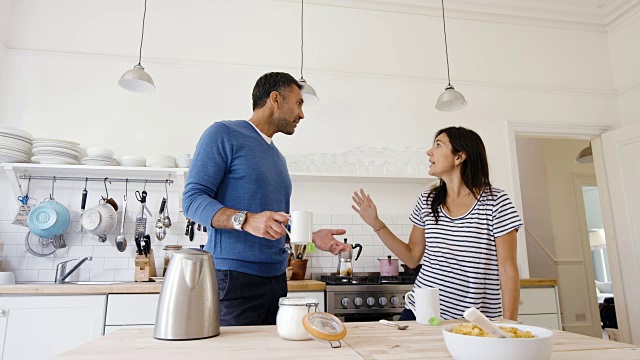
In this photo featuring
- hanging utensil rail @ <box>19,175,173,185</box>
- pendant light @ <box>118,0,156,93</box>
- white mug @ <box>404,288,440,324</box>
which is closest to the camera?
white mug @ <box>404,288,440,324</box>

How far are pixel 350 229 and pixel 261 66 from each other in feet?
5.05

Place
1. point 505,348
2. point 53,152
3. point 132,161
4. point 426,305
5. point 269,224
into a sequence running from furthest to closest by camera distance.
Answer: point 132,161 → point 53,152 → point 426,305 → point 269,224 → point 505,348

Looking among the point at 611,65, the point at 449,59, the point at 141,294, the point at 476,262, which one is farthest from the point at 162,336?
the point at 611,65

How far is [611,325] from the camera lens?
561 cm

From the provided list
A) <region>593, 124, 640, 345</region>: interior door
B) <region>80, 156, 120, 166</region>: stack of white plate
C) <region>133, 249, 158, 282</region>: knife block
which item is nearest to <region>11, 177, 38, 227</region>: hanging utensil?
<region>80, 156, 120, 166</region>: stack of white plate

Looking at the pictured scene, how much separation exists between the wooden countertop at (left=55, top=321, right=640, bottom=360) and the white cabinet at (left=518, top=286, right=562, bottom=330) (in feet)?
6.30

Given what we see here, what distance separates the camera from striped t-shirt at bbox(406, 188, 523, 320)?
158 cm

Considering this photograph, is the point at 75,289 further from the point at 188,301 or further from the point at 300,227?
the point at 300,227

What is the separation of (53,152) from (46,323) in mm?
1164

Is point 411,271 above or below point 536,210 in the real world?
below

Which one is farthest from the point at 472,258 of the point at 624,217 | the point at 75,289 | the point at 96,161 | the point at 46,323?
the point at 624,217

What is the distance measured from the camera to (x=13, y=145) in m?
2.77

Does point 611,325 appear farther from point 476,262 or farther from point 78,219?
point 78,219

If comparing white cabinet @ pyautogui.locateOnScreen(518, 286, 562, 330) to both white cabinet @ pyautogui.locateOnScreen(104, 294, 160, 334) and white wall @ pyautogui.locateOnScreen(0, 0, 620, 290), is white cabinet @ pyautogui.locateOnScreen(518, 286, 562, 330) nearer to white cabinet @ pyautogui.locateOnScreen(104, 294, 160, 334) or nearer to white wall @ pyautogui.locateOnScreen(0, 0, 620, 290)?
white wall @ pyautogui.locateOnScreen(0, 0, 620, 290)
